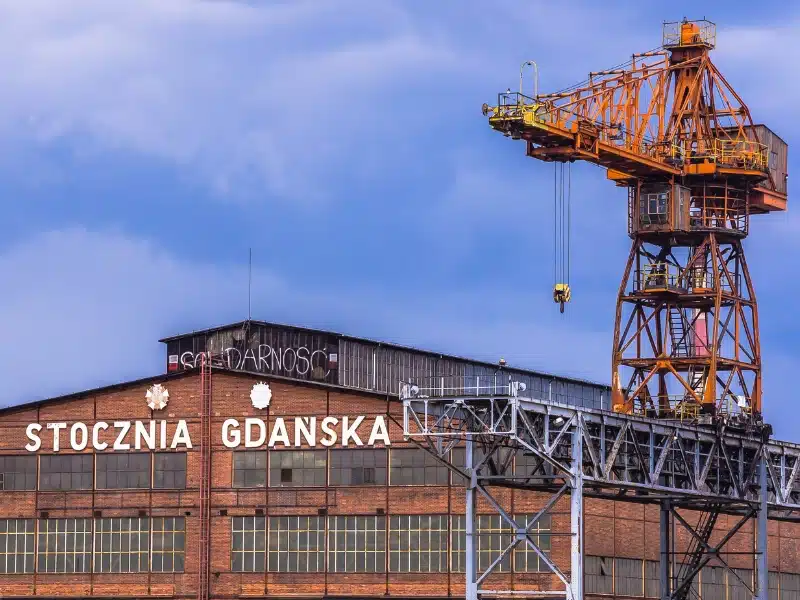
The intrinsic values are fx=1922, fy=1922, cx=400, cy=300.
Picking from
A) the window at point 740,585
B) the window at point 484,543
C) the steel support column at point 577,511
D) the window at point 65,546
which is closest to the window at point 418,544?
the window at point 484,543

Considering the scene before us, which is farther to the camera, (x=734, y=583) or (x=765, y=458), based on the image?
(x=734, y=583)

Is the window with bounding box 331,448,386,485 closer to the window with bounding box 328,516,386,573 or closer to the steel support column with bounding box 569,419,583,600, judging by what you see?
the window with bounding box 328,516,386,573

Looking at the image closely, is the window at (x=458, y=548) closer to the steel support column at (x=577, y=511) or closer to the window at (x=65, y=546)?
the steel support column at (x=577, y=511)

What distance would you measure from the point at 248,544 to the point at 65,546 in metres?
9.88

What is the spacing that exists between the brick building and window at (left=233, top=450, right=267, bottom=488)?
69 mm

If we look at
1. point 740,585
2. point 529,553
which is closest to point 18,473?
point 529,553

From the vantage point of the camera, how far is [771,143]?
104m

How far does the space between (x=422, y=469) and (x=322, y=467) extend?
5.23 metres

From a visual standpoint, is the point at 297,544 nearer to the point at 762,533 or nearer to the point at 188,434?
the point at 188,434

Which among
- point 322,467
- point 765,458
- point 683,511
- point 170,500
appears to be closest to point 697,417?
point 765,458

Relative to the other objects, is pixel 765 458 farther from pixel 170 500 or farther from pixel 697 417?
pixel 170 500

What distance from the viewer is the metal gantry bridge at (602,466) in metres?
75.1

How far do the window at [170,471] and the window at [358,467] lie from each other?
7.95m

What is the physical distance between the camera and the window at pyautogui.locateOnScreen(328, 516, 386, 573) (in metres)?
91.2
